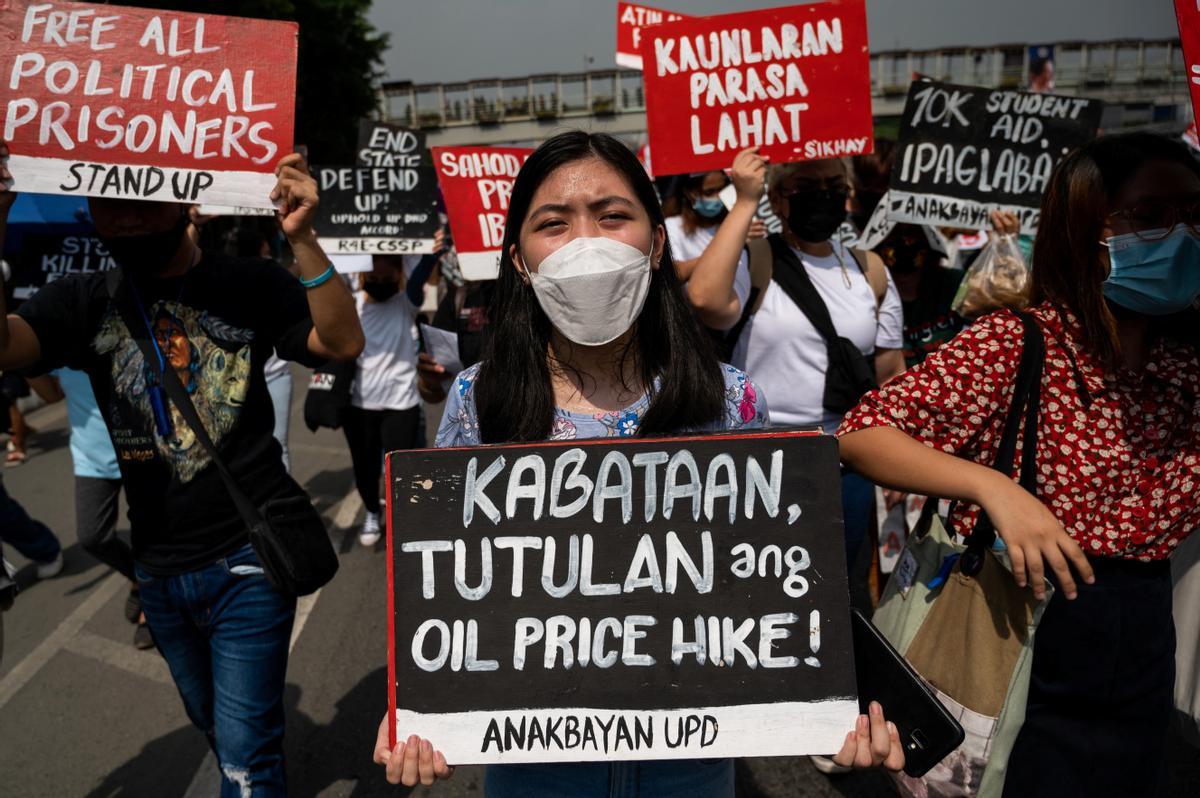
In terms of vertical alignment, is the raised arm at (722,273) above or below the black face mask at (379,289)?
below

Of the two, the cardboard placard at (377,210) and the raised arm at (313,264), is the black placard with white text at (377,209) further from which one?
the raised arm at (313,264)

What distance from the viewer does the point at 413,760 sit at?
4.54 feet

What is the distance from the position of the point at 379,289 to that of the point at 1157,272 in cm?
429

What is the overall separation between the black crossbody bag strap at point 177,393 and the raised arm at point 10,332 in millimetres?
216

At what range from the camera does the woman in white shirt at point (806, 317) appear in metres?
2.87

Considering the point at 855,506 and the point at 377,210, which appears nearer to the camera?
the point at 855,506

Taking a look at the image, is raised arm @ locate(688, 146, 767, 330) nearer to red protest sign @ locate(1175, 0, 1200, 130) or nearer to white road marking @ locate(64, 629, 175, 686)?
red protest sign @ locate(1175, 0, 1200, 130)

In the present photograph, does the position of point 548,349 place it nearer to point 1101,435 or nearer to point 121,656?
point 1101,435

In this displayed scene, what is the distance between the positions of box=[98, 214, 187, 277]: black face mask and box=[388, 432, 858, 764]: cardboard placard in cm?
123

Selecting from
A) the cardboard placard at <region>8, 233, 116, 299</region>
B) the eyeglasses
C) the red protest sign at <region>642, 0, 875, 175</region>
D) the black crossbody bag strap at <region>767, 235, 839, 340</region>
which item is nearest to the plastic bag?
the red protest sign at <region>642, 0, 875, 175</region>

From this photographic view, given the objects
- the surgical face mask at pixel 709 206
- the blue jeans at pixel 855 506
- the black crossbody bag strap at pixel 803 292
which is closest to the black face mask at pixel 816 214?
the black crossbody bag strap at pixel 803 292

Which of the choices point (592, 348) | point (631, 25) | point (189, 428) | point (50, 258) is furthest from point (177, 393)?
point (631, 25)

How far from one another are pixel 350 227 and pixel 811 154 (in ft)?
10.0

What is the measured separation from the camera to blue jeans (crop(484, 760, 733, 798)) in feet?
5.02
